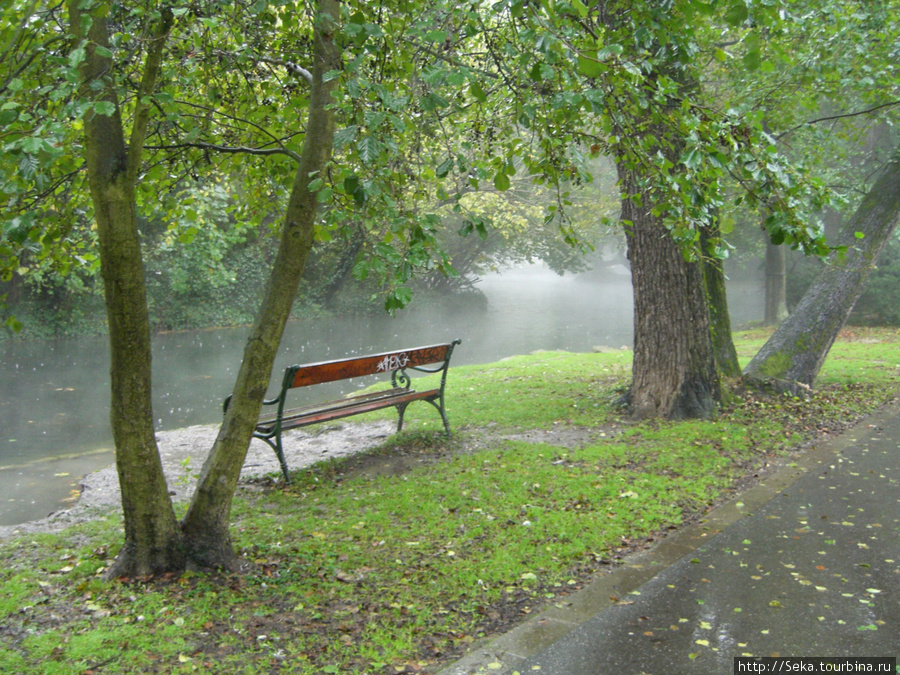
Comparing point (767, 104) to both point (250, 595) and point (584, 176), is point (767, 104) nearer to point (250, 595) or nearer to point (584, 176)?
point (584, 176)

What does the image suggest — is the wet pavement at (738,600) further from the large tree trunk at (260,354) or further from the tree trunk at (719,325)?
the tree trunk at (719,325)

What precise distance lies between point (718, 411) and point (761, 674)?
17.2 feet

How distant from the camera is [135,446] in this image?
3.91m

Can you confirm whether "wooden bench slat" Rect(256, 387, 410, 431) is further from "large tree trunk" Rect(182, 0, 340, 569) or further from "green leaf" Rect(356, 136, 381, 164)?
"green leaf" Rect(356, 136, 381, 164)

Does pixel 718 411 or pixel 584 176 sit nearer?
pixel 584 176

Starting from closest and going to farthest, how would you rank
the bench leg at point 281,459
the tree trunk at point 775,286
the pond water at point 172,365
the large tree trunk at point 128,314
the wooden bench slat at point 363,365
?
the large tree trunk at point 128,314 → the bench leg at point 281,459 → the wooden bench slat at point 363,365 → the pond water at point 172,365 → the tree trunk at point 775,286

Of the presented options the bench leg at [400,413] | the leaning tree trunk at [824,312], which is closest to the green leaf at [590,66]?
the bench leg at [400,413]

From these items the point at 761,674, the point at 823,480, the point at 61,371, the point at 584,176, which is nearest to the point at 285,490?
the point at 584,176

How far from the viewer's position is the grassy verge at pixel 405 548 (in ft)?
11.0

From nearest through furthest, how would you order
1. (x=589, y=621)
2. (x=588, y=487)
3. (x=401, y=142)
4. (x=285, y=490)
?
(x=589, y=621) < (x=401, y=142) < (x=588, y=487) < (x=285, y=490)

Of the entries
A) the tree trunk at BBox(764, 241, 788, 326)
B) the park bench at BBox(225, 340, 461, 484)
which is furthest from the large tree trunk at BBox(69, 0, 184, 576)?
the tree trunk at BBox(764, 241, 788, 326)

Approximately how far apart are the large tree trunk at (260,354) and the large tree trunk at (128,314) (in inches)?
6.7

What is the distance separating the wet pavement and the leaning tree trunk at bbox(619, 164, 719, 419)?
96.6 inches

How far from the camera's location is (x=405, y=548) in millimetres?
4652
